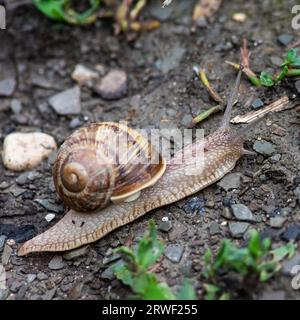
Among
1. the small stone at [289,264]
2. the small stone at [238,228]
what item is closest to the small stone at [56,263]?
the small stone at [238,228]

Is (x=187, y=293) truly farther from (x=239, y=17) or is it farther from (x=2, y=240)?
(x=239, y=17)

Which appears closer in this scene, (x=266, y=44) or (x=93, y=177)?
(x=93, y=177)

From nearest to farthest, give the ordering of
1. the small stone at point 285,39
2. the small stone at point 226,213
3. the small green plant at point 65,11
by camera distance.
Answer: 1. the small stone at point 226,213
2. the small stone at point 285,39
3. the small green plant at point 65,11

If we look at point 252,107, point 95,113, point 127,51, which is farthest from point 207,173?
point 127,51

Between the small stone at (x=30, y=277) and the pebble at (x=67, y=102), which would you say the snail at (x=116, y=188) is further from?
the pebble at (x=67, y=102)

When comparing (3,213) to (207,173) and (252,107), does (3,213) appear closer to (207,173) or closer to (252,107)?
(207,173)

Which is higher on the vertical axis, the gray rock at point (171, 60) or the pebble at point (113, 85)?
the gray rock at point (171, 60)
